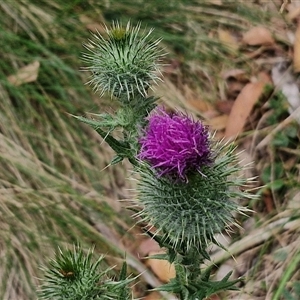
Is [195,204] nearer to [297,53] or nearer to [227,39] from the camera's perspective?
[297,53]

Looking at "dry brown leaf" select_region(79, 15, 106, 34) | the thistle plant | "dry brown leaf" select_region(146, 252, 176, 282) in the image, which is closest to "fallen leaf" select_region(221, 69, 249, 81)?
"dry brown leaf" select_region(79, 15, 106, 34)

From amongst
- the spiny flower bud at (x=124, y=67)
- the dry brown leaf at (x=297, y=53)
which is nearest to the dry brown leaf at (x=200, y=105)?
the dry brown leaf at (x=297, y=53)


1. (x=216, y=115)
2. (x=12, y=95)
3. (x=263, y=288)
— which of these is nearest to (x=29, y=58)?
(x=12, y=95)

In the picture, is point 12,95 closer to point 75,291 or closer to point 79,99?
point 79,99

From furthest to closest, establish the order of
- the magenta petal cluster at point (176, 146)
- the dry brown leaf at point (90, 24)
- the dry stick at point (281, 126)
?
the dry brown leaf at point (90, 24) → the dry stick at point (281, 126) → the magenta petal cluster at point (176, 146)

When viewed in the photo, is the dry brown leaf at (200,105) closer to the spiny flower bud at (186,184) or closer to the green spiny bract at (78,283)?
the spiny flower bud at (186,184)

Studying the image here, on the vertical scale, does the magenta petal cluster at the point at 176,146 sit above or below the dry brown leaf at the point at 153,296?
below

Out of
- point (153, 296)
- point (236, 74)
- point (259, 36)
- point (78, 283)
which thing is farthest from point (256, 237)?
point (78, 283)

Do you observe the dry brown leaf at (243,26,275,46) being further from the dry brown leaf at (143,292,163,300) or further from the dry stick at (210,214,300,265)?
the dry brown leaf at (143,292,163,300)
